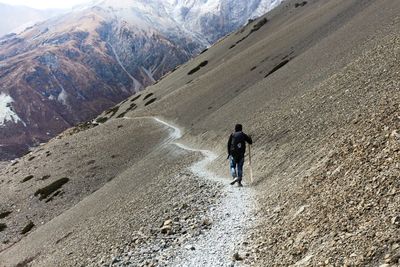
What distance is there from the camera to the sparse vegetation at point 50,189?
61375mm

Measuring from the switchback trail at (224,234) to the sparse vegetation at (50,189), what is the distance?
41.0m

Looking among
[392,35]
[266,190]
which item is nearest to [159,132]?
[392,35]

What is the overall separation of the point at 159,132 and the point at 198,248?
54.6 m

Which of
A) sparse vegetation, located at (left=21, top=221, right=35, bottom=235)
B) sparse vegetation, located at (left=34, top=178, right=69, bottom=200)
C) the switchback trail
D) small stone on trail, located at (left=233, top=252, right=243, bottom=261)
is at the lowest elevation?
sparse vegetation, located at (left=21, top=221, right=35, bottom=235)

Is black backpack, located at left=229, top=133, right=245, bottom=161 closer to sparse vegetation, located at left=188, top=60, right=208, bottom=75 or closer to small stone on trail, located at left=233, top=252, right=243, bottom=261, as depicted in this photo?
small stone on trail, located at left=233, top=252, right=243, bottom=261

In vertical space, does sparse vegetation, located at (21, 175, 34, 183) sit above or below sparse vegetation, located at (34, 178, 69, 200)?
above

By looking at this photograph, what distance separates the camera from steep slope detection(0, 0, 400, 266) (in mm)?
15086

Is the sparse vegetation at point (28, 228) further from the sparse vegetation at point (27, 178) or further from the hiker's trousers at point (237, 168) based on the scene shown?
the hiker's trousers at point (237, 168)

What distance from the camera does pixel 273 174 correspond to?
2636 centimetres

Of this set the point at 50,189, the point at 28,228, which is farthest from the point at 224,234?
the point at 50,189

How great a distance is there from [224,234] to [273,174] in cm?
764

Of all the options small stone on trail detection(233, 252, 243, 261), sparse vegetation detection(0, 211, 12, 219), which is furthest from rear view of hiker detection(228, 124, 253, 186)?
sparse vegetation detection(0, 211, 12, 219)

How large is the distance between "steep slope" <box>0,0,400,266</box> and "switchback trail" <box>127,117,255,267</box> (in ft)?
0.62

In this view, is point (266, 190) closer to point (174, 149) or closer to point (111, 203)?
point (111, 203)
